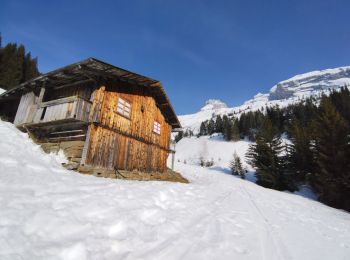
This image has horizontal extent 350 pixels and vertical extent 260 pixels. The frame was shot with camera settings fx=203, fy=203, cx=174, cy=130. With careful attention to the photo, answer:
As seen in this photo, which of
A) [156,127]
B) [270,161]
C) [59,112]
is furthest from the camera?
[270,161]

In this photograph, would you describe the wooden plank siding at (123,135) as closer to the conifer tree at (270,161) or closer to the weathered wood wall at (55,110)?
the weathered wood wall at (55,110)

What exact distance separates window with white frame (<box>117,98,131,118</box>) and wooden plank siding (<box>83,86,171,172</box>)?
0.76ft

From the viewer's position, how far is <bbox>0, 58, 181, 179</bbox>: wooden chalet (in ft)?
40.1

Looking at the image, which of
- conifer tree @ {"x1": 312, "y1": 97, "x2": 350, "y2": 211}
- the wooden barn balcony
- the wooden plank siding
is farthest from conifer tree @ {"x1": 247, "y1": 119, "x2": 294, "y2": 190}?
the wooden barn balcony

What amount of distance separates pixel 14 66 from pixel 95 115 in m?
37.6

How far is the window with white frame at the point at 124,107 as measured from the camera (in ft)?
47.5

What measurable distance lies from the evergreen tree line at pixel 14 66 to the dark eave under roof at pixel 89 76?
936 inches

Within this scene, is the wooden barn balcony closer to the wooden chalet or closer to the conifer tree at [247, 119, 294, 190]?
the wooden chalet

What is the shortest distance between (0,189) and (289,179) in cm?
3106

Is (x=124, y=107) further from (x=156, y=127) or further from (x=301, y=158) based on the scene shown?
(x=301, y=158)

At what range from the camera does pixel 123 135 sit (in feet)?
47.3

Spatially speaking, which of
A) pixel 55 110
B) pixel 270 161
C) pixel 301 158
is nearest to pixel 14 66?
pixel 55 110

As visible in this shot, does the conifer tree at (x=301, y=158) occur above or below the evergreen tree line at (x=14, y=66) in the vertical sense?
below

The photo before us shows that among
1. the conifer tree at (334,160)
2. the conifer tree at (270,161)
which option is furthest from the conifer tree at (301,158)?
the conifer tree at (334,160)
